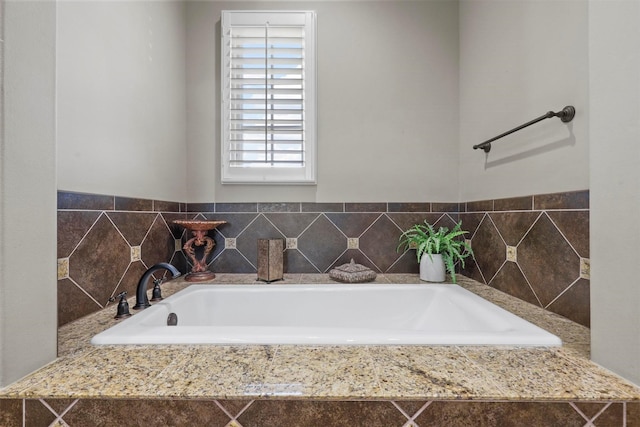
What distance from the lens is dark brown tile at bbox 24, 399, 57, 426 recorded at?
0.60 m

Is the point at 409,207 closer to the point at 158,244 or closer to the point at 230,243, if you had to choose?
the point at 230,243

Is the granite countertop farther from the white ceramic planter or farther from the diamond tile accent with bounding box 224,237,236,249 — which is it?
the diamond tile accent with bounding box 224,237,236,249

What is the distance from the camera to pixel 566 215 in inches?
40.1

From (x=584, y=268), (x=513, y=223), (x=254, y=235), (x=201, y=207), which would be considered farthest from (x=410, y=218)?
(x=201, y=207)

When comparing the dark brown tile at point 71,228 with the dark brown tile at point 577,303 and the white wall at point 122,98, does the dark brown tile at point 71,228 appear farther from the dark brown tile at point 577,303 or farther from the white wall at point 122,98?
the dark brown tile at point 577,303

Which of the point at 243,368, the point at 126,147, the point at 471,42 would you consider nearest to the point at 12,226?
the point at 243,368

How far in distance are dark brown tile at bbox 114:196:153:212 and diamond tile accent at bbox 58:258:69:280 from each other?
0.29 m

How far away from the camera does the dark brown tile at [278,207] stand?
1.76 m

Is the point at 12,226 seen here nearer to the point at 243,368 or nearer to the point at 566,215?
the point at 243,368

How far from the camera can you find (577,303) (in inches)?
38.4

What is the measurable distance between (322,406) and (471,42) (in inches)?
79.1

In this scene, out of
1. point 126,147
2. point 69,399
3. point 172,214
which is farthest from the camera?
point 172,214

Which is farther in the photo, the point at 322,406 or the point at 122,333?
the point at 122,333

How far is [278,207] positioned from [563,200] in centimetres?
138
